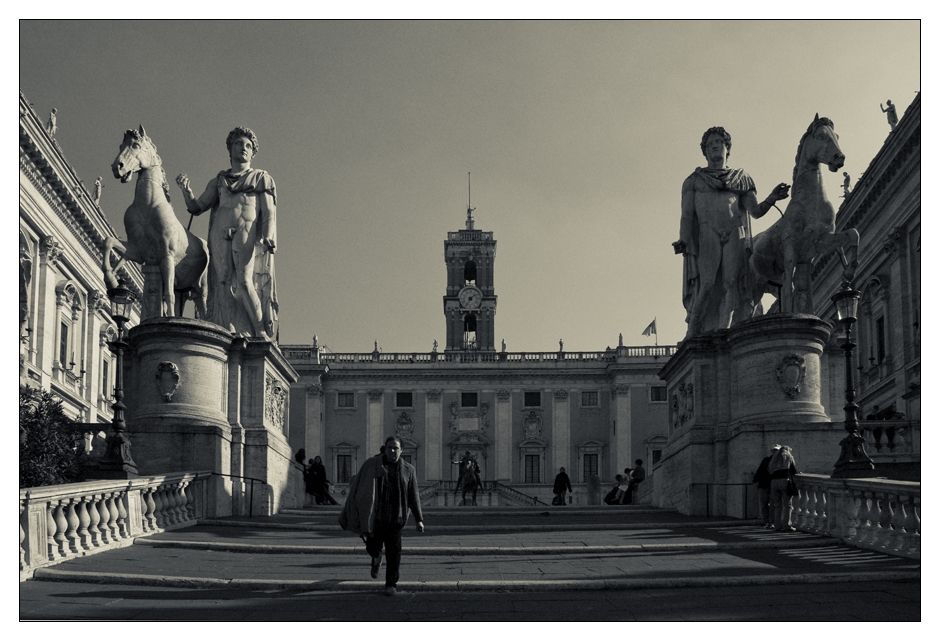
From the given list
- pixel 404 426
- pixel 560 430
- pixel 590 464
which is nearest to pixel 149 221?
pixel 404 426

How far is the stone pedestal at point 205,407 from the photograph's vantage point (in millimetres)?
16922

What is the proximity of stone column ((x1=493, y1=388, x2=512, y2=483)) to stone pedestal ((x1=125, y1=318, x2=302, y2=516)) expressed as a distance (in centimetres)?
5372

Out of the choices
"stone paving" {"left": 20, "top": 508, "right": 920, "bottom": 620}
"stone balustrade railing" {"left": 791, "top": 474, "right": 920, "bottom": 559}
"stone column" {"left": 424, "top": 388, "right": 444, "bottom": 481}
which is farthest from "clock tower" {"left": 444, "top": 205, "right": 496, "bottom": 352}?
"stone paving" {"left": 20, "top": 508, "right": 920, "bottom": 620}

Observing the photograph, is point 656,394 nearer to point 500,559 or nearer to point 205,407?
point 205,407

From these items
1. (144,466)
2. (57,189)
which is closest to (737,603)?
(144,466)

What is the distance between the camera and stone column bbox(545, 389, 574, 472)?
236 ft

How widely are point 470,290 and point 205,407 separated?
7027 centimetres

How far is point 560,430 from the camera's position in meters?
72.8

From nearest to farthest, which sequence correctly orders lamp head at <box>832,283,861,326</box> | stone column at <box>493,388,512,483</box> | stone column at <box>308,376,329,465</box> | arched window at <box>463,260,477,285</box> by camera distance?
lamp head at <box>832,283,861,326</box>
stone column at <box>308,376,329,465</box>
stone column at <box>493,388,512,483</box>
arched window at <box>463,260,477,285</box>

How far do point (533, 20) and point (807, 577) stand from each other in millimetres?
5878

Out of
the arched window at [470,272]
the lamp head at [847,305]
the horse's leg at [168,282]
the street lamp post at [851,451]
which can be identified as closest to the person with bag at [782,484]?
the street lamp post at [851,451]

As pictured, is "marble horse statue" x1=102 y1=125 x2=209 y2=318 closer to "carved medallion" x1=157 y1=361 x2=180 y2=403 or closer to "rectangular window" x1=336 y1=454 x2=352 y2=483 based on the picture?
"carved medallion" x1=157 y1=361 x2=180 y2=403

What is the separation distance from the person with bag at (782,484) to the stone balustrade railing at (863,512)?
136 millimetres

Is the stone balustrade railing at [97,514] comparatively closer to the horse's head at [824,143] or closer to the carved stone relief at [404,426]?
the horse's head at [824,143]
